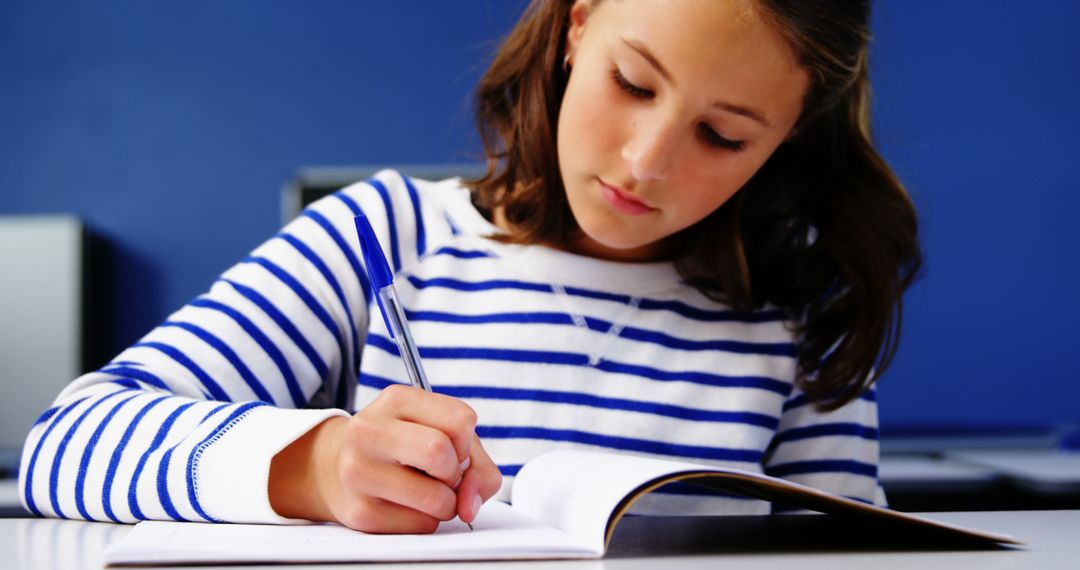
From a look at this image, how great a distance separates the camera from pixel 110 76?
7.82 ft

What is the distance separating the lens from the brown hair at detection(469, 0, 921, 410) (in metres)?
0.89

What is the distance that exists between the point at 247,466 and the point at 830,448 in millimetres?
544

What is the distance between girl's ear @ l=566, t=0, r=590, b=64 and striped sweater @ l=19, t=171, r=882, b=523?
0.16 metres

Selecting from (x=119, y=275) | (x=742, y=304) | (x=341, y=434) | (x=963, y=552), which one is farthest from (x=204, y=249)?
(x=963, y=552)

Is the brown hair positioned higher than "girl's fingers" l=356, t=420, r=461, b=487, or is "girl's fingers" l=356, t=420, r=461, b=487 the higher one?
the brown hair

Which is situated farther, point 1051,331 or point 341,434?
point 1051,331

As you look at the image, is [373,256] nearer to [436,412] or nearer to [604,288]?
[436,412]

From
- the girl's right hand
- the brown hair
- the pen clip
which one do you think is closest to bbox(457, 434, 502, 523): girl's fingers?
the girl's right hand

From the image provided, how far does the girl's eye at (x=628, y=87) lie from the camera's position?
0.75 m

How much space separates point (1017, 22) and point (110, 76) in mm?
2130

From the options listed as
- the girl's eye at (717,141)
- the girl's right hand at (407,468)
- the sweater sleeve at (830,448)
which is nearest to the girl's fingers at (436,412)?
the girl's right hand at (407,468)

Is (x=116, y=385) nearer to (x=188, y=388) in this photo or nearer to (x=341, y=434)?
(x=188, y=388)

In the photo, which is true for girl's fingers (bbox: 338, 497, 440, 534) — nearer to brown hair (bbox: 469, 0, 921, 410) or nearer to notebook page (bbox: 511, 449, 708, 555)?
notebook page (bbox: 511, 449, 708, 555)

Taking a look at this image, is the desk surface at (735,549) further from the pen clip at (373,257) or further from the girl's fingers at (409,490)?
the pen clip at (373,257)
